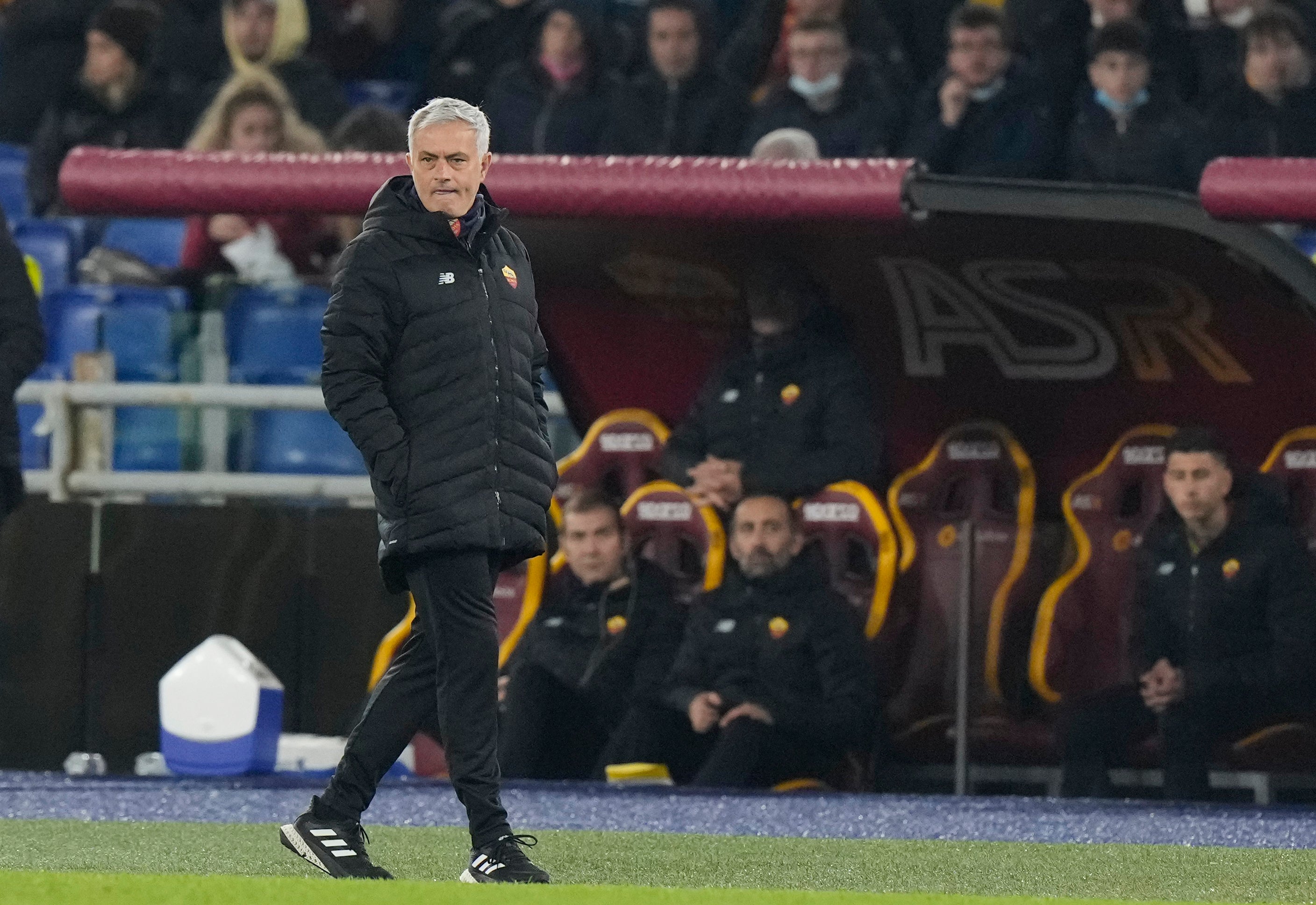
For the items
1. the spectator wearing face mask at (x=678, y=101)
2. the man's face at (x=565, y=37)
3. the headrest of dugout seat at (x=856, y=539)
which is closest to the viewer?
the headrest of dugout seat at (x=856, y=539)

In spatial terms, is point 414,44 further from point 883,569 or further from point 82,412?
point 883,569

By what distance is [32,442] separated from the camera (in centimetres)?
1140

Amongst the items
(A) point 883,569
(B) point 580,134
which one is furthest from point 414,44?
(A) point 883,569

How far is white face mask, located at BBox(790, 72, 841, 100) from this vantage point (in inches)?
473

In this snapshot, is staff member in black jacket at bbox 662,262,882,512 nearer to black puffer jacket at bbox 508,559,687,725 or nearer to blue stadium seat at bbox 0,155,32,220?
black puffer jacket at bbox 508,559,687,725

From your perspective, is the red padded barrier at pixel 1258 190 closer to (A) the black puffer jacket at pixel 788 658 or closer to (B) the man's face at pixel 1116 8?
(A) the black puffer jacket at pixel 788 658

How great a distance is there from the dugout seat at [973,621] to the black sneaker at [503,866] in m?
3.86

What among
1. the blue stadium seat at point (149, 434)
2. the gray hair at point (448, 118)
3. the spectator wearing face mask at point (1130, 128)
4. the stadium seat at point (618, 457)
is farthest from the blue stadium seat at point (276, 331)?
the gray hair at point (448, 118)

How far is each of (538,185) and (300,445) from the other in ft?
6.78

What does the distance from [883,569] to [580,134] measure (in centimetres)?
351

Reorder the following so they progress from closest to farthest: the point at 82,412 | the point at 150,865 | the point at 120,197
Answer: the point at 150,865
the point at 120,197
the point at 82,412

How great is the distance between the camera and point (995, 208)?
29.1ft

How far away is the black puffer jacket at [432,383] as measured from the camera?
6.25 meters

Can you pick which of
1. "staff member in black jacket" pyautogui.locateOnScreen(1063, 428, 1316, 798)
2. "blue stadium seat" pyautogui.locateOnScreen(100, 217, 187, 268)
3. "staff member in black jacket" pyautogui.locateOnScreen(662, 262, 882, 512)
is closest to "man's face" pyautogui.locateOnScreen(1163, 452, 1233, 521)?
"staff member in black jacket" pyautogui.locateOnScreen(1063, 428, 1316, 798)
